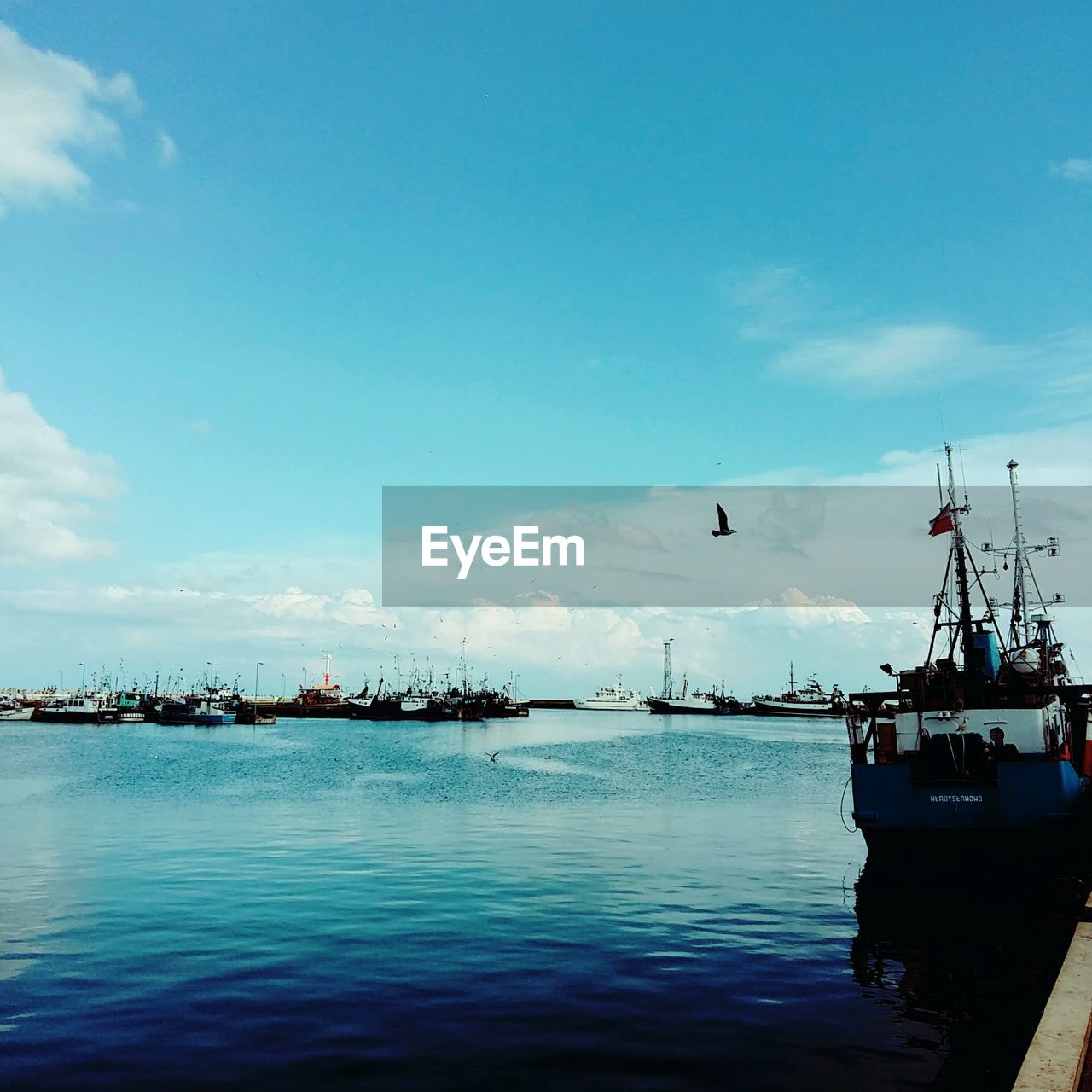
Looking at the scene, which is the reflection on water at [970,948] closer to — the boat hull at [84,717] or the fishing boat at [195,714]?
the fishing boat at [195,714]

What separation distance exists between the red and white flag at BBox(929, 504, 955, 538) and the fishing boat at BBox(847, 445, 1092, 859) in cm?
3

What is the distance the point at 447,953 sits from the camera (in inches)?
720

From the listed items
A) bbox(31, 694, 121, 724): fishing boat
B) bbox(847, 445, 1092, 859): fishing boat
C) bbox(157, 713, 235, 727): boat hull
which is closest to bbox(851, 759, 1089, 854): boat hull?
bbox(847, 445, 1092, 859): fishing boat

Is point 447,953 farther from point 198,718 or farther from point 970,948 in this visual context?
point 198,718

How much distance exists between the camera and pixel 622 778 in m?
69.2

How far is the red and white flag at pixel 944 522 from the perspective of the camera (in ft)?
114

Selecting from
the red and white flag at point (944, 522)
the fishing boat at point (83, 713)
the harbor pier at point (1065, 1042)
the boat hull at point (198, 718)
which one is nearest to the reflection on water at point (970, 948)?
the harbor pier at point (1065, 1042)

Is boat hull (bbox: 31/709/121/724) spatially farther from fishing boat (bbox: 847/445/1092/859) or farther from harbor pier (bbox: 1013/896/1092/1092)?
harbor pier (bbox: 1013/896/1092/1092)

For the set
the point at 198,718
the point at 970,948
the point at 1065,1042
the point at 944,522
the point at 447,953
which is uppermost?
the point at 944,522

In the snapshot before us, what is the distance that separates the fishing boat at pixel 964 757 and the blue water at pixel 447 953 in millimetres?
3569

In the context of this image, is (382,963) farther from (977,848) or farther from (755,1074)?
(977,848)

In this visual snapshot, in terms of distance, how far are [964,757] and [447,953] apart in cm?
1836

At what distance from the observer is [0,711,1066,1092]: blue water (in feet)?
41.1

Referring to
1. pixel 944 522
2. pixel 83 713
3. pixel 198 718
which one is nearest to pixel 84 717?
pixel 83 713
